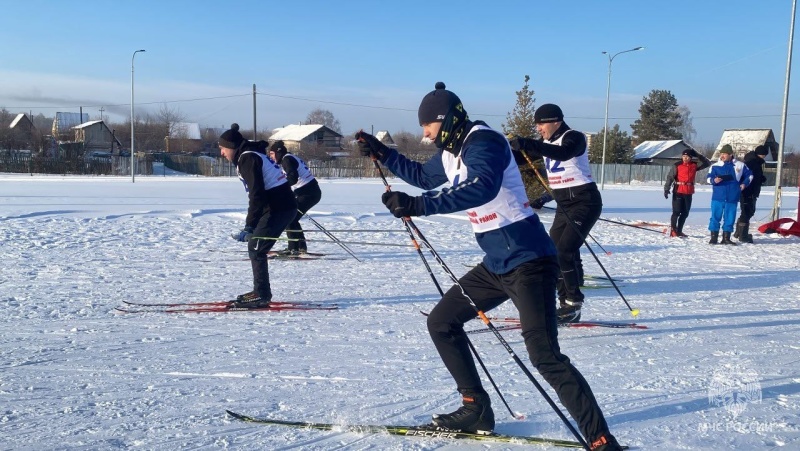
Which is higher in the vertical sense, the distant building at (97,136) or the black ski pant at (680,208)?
the distant building at (97,136)

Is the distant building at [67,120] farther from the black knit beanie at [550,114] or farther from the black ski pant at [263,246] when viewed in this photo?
the black knit beanie at [550,114]

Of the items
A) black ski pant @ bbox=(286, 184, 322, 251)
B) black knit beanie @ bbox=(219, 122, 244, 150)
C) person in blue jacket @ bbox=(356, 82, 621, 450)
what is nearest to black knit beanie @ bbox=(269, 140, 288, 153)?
black ski pant @ bbox=(286, 184, 322, 251)

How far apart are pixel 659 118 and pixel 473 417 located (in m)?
75.4

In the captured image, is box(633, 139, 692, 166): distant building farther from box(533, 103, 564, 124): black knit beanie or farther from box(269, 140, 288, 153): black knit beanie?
box(533, 103, 564, 124): black knit beanie

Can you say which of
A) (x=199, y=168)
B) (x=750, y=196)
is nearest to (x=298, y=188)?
(x=750, y=196)

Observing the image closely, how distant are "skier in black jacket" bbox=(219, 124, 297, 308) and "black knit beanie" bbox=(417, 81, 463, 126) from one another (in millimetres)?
3483

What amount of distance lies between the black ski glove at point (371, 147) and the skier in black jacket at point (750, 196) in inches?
423

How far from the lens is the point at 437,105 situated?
3520 mm

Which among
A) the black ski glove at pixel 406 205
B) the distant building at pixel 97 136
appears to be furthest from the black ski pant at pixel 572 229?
the distant building at pixel 97 136

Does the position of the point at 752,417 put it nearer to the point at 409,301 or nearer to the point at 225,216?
the point at 409,301

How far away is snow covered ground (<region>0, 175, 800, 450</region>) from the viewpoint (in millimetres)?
3697

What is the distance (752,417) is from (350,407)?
2346 mm

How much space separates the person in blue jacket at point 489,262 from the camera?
3.19 m

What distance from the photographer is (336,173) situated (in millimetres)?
57125
